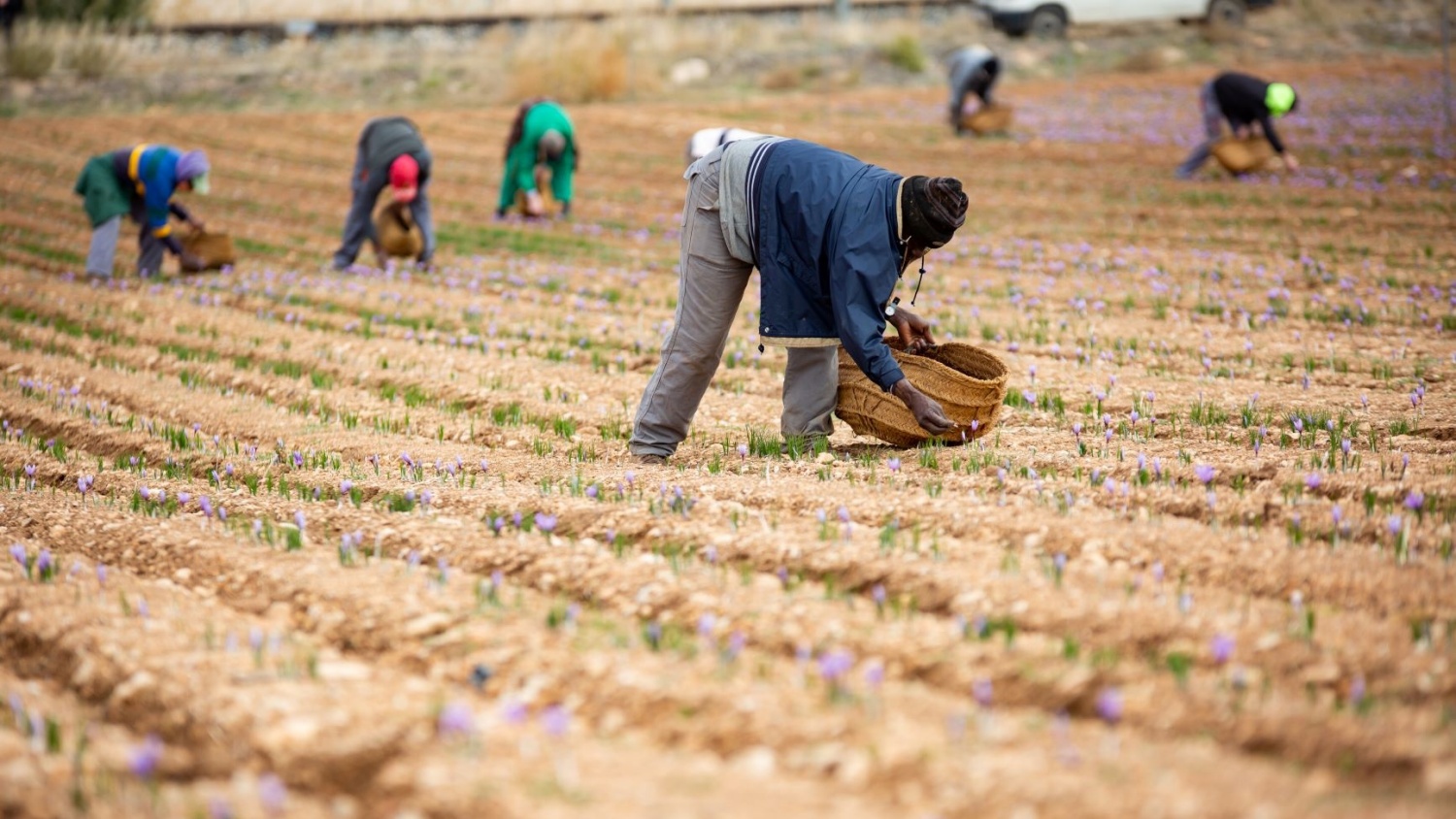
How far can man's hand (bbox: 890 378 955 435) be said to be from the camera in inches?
210

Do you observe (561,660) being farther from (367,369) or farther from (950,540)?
(367,369)

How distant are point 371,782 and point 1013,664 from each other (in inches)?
60.9

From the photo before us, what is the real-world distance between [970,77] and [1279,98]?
18.8ft

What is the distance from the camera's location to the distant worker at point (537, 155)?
14383mm

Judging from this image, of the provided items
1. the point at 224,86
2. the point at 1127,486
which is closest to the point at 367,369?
the point at 1127,486

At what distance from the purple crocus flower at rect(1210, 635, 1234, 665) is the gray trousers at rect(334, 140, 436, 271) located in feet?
32.1

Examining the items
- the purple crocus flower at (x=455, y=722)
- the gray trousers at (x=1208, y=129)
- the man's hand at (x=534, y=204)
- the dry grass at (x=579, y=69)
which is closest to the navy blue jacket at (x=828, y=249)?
the purple crocus flower at (x=455, y=722)

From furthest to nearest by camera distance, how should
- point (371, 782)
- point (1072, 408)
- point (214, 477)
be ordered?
1. point (1072, 408)
2. point (214, 477)
3. point (371, 782)

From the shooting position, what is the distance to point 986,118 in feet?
66.9

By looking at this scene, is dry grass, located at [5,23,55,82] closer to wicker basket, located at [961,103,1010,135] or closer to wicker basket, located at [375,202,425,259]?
wicker basket, located at [375,202,425,259]

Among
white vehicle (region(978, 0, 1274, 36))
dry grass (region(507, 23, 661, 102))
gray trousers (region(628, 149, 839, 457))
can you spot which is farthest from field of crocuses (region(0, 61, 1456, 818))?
white vehicle (region(978, 0, 1274, 36))

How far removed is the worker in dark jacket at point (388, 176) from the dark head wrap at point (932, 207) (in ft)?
24.3

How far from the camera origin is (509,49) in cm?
2755

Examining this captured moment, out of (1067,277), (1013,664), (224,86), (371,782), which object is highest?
(224,86)
